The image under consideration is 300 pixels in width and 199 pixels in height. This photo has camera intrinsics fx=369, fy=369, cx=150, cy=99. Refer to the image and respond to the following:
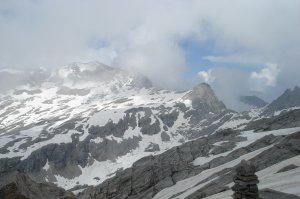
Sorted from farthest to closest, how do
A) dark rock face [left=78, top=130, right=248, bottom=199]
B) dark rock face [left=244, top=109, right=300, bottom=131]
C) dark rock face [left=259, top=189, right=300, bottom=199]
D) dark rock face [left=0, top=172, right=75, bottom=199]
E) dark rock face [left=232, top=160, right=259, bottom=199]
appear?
dark rock face [left=244, top=109, right=300, bottom=131] → dark rock face [left=78, top=130, right=248, bottom=199] → dark rock face [left=0, top=172, right=75, bottom=199] → dark rock face [left=259, top=189, right=300, bottom=199] → dark rock face [left=232, top=160, right=259, bottom=199]

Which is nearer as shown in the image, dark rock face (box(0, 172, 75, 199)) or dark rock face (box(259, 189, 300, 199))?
dark rock face (box(259, 189, 300, 199))

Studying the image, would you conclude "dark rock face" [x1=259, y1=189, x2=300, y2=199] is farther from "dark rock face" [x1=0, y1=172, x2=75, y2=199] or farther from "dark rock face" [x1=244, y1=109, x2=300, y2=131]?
"dark rock face" [x1=244, y1=109, x2=300, y2=131]

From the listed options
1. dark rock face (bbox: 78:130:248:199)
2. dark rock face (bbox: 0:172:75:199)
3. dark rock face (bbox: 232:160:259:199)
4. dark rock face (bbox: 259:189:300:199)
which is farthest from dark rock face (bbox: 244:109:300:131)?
dark rock face (bbox: 232:160:259:199)

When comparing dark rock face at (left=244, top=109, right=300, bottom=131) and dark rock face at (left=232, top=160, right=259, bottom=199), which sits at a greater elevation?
dark rock face at (left=244, top=109, right=300, bottom=131)

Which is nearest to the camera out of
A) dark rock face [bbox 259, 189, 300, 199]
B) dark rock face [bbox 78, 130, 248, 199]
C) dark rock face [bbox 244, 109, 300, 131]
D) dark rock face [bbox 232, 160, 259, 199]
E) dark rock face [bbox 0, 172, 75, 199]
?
dark rock face [bbox 232, 160, 259, 199]

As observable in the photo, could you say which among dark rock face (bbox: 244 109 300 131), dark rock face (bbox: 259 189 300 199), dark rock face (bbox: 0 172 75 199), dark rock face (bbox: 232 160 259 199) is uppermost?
dark rock face (bbox: 244 109 300 131)

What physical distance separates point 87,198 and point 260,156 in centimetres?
4152

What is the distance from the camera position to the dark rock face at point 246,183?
19266 millimetres

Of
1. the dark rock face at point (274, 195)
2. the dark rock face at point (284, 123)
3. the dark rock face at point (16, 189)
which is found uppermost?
the dark rock face at point (284, 123)

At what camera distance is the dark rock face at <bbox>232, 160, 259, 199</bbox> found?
758 inches

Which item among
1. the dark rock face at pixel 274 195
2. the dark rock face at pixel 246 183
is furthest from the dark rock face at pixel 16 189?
the dark rock face at pixel 274 195

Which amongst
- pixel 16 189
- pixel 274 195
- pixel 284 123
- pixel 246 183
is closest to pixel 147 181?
pixel 284 123

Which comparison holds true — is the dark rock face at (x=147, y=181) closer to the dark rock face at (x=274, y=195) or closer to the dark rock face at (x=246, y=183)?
the dark rock face at (x=274, y=195)

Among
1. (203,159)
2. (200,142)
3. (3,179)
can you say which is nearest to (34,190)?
(3,179)
